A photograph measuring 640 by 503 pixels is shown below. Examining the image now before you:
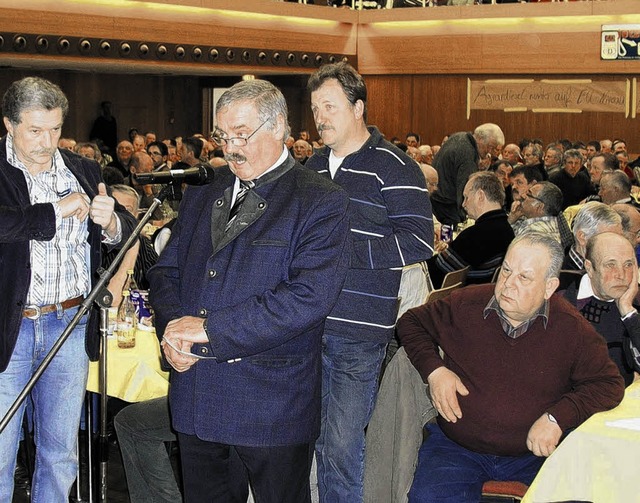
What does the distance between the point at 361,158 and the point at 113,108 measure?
1426 cm

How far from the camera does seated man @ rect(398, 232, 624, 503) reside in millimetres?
3240

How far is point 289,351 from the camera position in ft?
8.89

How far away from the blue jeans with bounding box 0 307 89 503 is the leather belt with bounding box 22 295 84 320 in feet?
0.06

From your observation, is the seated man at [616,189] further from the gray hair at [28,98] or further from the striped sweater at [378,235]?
the gray hair at [28,98]

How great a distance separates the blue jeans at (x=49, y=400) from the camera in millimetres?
3078

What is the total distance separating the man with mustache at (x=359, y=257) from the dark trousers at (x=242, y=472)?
1.78ft

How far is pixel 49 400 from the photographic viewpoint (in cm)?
319

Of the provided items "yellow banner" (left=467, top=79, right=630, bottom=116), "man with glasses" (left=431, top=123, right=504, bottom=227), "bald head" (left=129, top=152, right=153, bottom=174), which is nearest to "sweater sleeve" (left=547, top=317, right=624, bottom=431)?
"man with glasses" (left=431, top=123, right=504, bottom=227)

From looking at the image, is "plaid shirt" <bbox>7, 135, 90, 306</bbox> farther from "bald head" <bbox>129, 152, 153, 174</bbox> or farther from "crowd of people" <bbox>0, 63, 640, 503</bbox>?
"bald head" <bbox>129, 152, 153, 174</bbox>

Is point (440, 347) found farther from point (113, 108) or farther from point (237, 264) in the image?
point (113, 108)

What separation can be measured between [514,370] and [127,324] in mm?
1610

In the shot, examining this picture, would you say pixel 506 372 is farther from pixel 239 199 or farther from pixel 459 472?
pixel 239 199

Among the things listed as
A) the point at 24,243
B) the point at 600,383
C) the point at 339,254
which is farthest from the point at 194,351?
the point at 600,383

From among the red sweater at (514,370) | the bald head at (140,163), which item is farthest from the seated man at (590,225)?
the bald head at (140,163)
